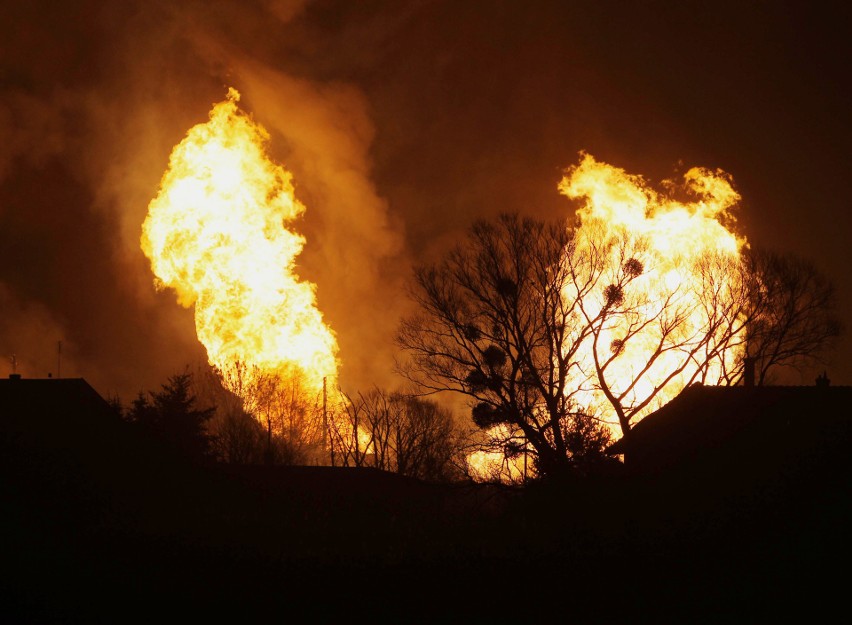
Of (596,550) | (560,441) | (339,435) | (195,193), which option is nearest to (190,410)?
(339,435)

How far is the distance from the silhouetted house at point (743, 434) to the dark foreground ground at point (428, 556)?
2.07ft

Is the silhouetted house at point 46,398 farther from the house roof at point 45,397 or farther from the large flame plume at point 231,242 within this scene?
the large flame plume at point 231,242

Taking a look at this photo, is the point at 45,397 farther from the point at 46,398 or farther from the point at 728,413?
the point at 728,413

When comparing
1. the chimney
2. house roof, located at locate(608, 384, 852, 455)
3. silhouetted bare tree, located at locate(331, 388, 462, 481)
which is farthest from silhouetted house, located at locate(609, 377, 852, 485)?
silhouetted bare tree, located at locate(331, 388, 462, 481)

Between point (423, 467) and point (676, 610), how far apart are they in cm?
3586

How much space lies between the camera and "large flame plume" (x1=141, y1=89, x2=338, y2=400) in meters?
43.3

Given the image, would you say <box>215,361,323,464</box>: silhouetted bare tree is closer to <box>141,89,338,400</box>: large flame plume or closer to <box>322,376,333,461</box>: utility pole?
<box>322,376,333,461</box>: utility pole

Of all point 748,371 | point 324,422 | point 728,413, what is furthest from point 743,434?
point 324,422

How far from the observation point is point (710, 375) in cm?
3947

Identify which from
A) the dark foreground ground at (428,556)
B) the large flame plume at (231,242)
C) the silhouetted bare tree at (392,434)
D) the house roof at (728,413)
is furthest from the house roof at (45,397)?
the silhouetted bare tree at (392,434)

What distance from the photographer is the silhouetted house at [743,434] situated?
24.2m

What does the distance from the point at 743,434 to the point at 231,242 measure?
963 inches

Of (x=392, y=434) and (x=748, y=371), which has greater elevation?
(x=392, y=434)

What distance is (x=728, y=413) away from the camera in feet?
97.4
